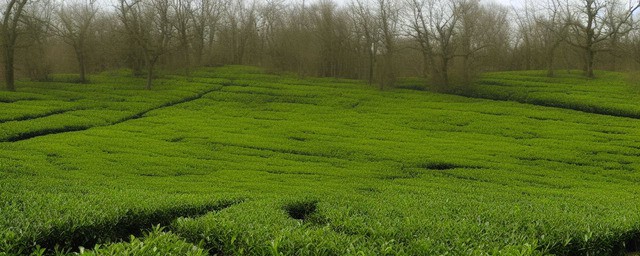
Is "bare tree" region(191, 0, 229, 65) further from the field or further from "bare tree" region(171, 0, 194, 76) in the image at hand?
the field

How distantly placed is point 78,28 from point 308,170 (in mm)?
58101

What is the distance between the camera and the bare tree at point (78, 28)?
61.8 metres

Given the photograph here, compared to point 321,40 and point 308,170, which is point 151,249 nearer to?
point 308,170

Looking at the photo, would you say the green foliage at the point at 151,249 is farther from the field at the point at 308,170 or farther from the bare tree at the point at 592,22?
the bare tree at the point at 592,22

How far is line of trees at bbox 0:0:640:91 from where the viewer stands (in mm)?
61438

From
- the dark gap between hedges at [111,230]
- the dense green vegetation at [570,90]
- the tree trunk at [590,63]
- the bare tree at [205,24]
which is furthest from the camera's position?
the bare tree at [205,24]

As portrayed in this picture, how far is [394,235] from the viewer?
379 inches

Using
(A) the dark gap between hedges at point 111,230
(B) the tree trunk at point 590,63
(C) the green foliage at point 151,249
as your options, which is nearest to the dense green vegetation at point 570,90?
(B) the tree trunk at point 590,63

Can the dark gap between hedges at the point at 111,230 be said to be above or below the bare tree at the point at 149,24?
below

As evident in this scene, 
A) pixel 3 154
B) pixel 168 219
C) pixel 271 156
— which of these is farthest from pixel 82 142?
pixel 168 219

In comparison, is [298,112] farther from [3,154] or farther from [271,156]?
[3,154]

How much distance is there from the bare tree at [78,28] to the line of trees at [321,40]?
0.28 metres

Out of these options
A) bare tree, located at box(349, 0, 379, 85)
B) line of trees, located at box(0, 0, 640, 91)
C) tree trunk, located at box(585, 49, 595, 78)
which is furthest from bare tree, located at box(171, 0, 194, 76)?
tree trunk, located at box(585, 49, 595, 78)

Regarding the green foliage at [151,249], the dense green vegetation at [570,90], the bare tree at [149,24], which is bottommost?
the green foliage at [151,249]
